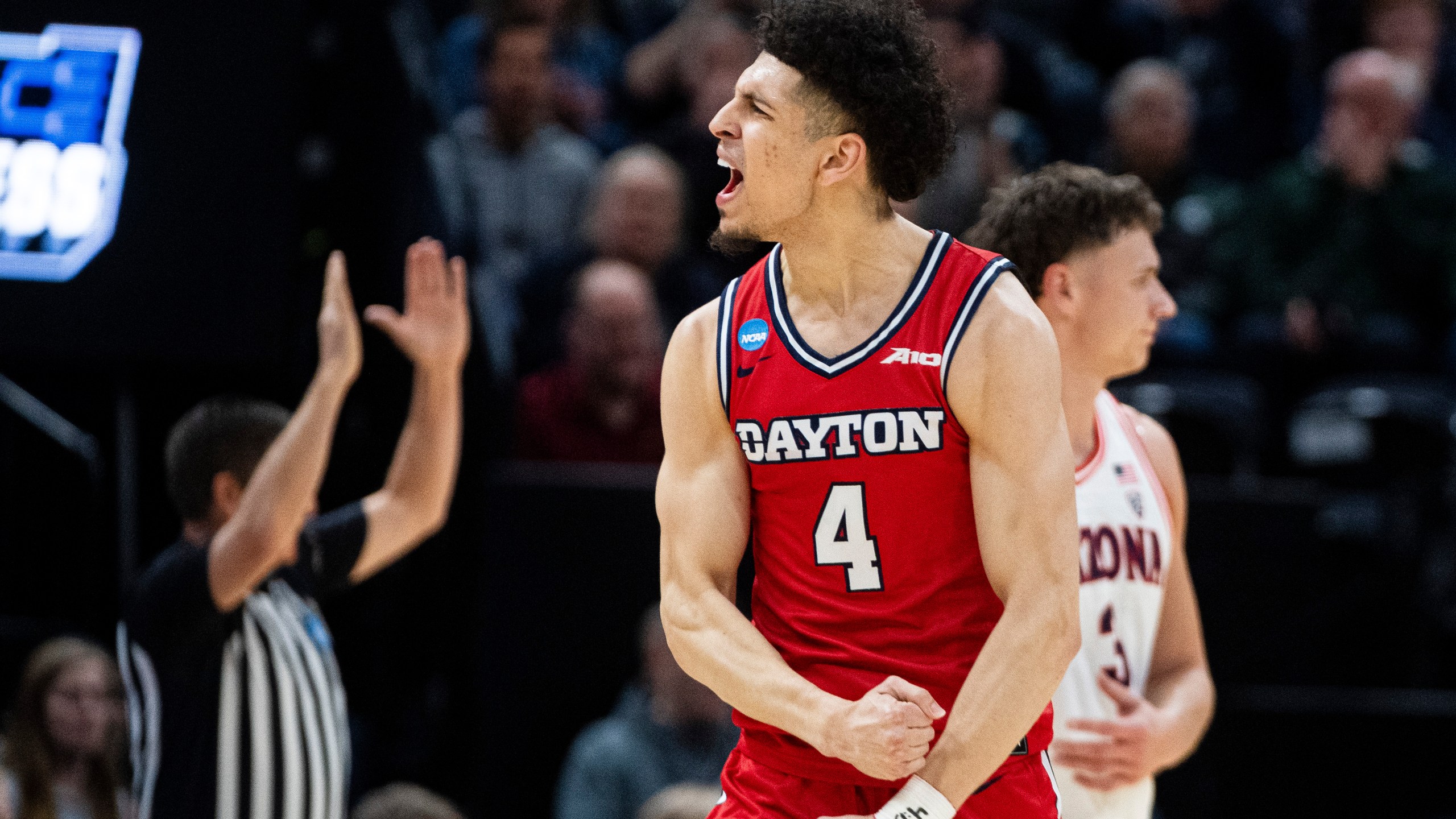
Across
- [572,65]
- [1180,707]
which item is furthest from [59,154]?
[572,65]

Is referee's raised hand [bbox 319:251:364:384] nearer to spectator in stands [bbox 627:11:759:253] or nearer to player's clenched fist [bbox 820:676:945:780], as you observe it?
player's clenched fist [bbox 820:676:945:780]

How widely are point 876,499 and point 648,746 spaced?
343 cm

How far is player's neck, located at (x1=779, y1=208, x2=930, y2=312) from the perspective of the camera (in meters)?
2.85

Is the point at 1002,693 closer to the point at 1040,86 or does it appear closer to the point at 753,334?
the point at 753,334

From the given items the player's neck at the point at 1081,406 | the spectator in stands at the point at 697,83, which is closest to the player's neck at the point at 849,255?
the player's neck at the point at 1081,406

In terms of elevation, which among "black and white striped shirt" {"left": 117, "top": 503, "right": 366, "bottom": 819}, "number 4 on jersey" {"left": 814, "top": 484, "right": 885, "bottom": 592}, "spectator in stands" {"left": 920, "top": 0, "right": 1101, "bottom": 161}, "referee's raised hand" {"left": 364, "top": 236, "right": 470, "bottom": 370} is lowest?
"black and white striped shirt" {"left": 117, "top": 503, "right": 366, "bottom": 819}

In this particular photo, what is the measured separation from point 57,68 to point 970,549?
3524mm

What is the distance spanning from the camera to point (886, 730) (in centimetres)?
256

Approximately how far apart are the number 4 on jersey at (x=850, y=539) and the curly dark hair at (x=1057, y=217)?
111 cm

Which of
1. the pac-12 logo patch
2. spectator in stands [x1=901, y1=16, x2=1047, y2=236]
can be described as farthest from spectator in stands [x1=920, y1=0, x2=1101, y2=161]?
the pac-12 logo patch

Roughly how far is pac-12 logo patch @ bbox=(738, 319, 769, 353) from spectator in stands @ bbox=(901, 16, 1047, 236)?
14.5 feet

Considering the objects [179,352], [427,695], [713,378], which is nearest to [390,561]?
[427,695]

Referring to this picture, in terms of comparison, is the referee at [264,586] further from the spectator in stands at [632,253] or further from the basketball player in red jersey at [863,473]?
the spectator in stands at [632,253]

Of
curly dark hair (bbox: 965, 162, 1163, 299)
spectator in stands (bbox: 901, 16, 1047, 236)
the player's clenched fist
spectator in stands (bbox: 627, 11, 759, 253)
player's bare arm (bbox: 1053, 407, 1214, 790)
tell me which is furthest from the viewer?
spectator in stands (bbox: 627, 11, 759, 253)
